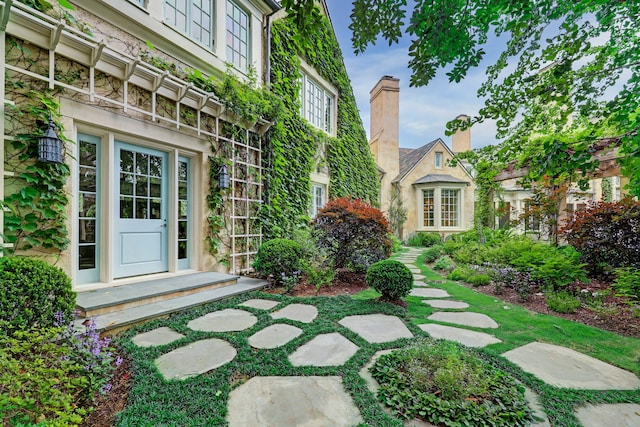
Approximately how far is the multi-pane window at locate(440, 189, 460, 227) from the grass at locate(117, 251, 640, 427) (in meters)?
11.0

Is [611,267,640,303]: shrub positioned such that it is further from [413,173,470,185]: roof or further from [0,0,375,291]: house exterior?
[413,173,470,185]: roof

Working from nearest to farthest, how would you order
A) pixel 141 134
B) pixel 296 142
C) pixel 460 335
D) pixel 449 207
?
1. pixel 460 335
2. pixel 141 134
3. pixel 296 142
4. pixel 449 207

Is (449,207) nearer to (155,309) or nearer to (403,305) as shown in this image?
(403,305)

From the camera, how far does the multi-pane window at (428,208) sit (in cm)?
1438

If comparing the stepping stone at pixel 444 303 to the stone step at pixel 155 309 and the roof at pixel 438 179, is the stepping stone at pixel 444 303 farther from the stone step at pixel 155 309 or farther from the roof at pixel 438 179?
the roof at pixel 438 179

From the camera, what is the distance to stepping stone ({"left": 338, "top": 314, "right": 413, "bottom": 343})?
8.91 ft

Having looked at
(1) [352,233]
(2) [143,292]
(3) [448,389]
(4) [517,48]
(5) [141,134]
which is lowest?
(3) [448,389]

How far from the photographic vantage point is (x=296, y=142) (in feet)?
22.0

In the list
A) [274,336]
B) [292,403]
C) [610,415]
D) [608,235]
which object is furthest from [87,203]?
[608,235]

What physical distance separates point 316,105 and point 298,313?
20.9 feet

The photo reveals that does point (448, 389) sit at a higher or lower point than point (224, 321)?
higher

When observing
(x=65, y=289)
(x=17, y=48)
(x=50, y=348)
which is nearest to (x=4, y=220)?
(x=65, y=289)

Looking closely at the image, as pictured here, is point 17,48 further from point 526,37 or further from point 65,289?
point 526,37

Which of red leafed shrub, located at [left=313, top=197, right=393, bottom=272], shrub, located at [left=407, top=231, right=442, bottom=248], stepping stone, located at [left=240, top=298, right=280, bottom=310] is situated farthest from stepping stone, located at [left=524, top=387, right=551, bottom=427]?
shrub, located at [left=407, top=231, right=442, bottom=248]
